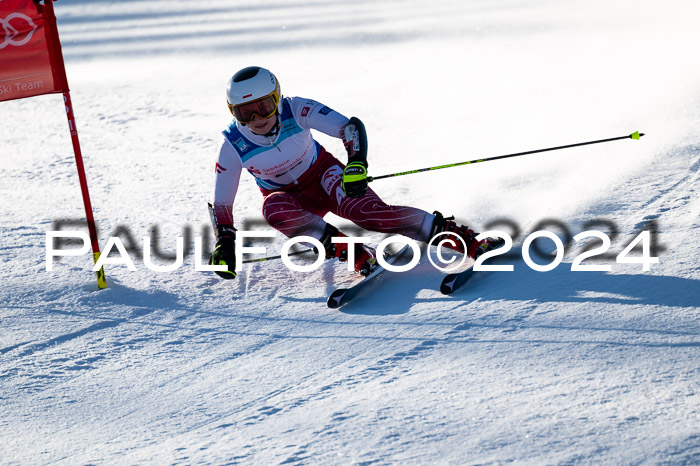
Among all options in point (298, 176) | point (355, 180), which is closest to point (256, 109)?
point (298, 176)

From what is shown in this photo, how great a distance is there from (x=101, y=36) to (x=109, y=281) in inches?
499

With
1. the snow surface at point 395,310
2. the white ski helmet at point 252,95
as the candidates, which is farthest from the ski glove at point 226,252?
the white ski helmet at point 252,95

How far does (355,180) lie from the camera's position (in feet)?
14.2

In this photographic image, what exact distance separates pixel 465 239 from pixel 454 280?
0.44 meters

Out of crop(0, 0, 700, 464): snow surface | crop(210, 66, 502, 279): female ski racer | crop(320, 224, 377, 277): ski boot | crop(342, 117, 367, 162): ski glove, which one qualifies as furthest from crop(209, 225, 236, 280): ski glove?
A: crop(342, 117, 367, 162): ski glove

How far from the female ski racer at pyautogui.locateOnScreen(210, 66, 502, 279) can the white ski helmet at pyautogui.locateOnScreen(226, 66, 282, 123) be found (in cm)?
1

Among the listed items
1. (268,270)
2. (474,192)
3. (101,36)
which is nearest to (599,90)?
(474,192)

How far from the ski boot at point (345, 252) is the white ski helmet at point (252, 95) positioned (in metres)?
0.72

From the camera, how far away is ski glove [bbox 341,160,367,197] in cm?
434

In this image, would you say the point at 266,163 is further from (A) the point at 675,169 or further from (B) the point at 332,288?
(A) the point at 675,169

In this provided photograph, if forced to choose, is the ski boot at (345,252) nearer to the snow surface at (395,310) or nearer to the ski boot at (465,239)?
the snow surface at (395,310)

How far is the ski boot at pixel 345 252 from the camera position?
4.48m

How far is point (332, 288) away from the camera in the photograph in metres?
4.46

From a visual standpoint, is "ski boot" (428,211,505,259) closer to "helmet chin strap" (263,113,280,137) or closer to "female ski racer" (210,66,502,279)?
"female ski racer" (210,66,502,279)
